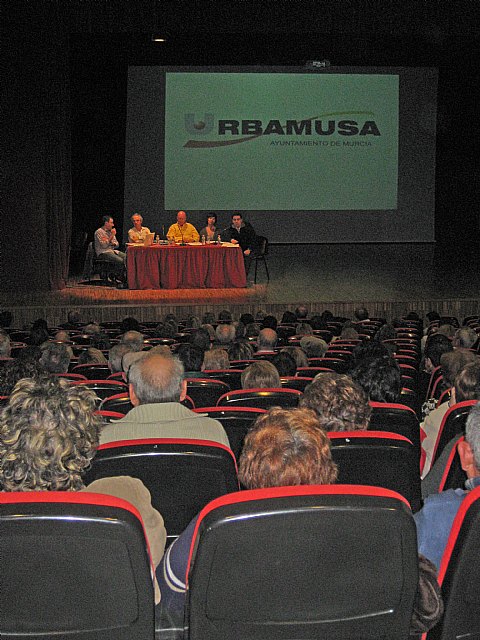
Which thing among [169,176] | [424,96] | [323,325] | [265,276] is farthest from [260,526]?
[424,96]

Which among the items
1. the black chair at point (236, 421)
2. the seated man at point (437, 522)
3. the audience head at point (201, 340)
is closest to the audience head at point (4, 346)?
the audience head at point (201, 340)

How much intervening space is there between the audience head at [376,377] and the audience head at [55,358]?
2.06m

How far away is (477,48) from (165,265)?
6.58 meters

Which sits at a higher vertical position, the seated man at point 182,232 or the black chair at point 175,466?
the seated man at point 182,232

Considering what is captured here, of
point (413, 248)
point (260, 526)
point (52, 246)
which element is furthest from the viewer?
point (413, 248)

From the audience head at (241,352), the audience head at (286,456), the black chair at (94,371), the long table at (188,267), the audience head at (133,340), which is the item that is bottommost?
the black chair at (94,371)

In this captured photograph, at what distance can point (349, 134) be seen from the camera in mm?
15164

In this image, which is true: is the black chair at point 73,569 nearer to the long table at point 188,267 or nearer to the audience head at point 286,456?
the audience head at point 286,456

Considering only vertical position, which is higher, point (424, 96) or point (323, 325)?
point (424, 96)

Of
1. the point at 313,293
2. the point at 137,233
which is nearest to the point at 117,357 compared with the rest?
the point at 313,293

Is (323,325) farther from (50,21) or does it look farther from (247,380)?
(50,21)

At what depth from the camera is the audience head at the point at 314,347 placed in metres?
6.05

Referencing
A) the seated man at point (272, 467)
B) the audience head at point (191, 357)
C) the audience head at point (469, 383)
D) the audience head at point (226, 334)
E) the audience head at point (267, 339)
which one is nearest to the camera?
the seated man at point (272, 467)

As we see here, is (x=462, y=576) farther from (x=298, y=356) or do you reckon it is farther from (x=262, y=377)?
(x=298, y=356)
